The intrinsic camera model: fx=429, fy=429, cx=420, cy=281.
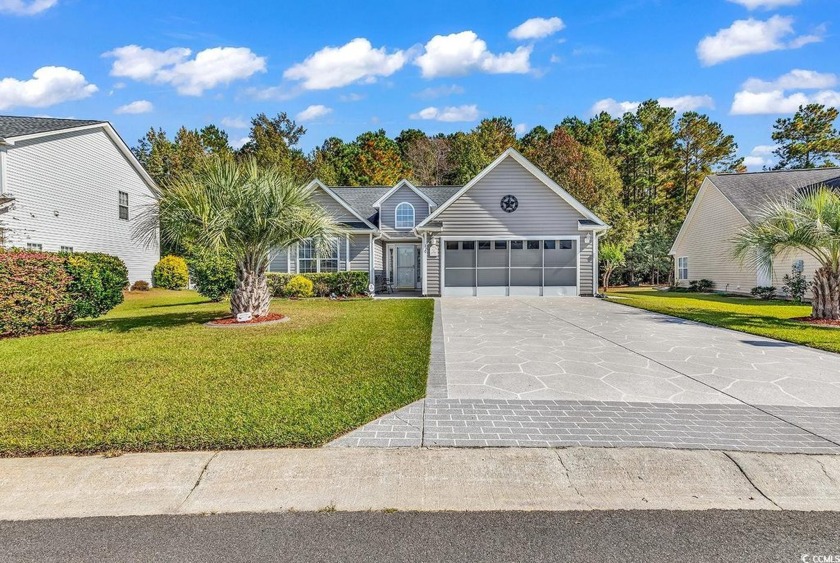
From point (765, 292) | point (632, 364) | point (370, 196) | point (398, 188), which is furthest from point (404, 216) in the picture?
point (765, 292)

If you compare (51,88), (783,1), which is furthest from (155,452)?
(51,88)

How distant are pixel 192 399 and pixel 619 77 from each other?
19.0m

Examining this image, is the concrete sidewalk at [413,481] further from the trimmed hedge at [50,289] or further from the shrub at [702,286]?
the shrub at [702,286]

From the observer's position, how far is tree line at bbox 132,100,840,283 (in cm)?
3055

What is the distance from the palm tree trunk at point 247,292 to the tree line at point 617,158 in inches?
784

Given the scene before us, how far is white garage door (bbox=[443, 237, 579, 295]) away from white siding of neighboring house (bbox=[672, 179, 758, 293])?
25.9 feet

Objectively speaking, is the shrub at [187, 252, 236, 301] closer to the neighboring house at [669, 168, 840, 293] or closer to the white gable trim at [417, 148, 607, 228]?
the white gable trim at [417, 148, 607, 228]

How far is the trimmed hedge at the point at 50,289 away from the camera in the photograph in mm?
8641

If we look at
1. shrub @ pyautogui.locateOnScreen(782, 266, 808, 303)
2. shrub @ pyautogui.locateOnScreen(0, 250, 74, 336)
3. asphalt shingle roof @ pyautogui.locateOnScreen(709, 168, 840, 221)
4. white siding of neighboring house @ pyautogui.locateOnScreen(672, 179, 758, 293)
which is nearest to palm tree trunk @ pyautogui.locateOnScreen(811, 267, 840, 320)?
shrub @ pyautogui.locateOnScreen(782, 266, 808, 303)

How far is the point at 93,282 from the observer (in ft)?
34.1

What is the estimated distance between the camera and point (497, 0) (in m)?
13.3

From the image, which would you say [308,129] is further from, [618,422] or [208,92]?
[618,422]

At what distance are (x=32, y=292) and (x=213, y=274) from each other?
228 inches

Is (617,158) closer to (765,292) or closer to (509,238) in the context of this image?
(765,292)
